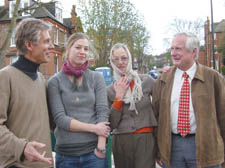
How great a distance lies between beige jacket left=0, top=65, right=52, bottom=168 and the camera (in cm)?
166

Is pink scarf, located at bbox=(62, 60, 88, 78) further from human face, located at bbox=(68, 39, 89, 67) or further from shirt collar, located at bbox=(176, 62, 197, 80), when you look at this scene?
shirt collar, located at bbox=(176, 62, 197, 80)

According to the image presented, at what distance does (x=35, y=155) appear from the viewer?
161 centimetres

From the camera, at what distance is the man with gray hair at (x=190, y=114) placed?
253cm

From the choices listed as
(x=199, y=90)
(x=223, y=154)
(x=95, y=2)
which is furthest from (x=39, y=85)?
(x=95, y=2)

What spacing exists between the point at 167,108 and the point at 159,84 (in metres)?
0.36

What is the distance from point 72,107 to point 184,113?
4.19 ft

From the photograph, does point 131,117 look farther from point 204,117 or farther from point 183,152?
point 204,117

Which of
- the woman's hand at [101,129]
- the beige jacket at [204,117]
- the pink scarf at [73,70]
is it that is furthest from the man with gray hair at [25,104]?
the beige jacket at [204,117]

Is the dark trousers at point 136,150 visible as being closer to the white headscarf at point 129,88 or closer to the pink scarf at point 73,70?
the white headscarf at point 129,88

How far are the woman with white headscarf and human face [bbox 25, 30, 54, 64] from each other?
3.06 feet

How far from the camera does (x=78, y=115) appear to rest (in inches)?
85.7

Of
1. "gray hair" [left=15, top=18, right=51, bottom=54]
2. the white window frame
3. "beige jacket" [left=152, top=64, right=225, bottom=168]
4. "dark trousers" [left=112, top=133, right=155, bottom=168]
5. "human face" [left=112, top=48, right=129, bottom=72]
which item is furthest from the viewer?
the white window frame

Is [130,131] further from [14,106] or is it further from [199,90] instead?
[14,106]

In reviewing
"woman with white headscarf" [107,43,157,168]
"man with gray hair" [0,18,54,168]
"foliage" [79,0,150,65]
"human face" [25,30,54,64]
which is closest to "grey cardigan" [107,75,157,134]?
"woman with white headscarf" [107,43,157,168]
